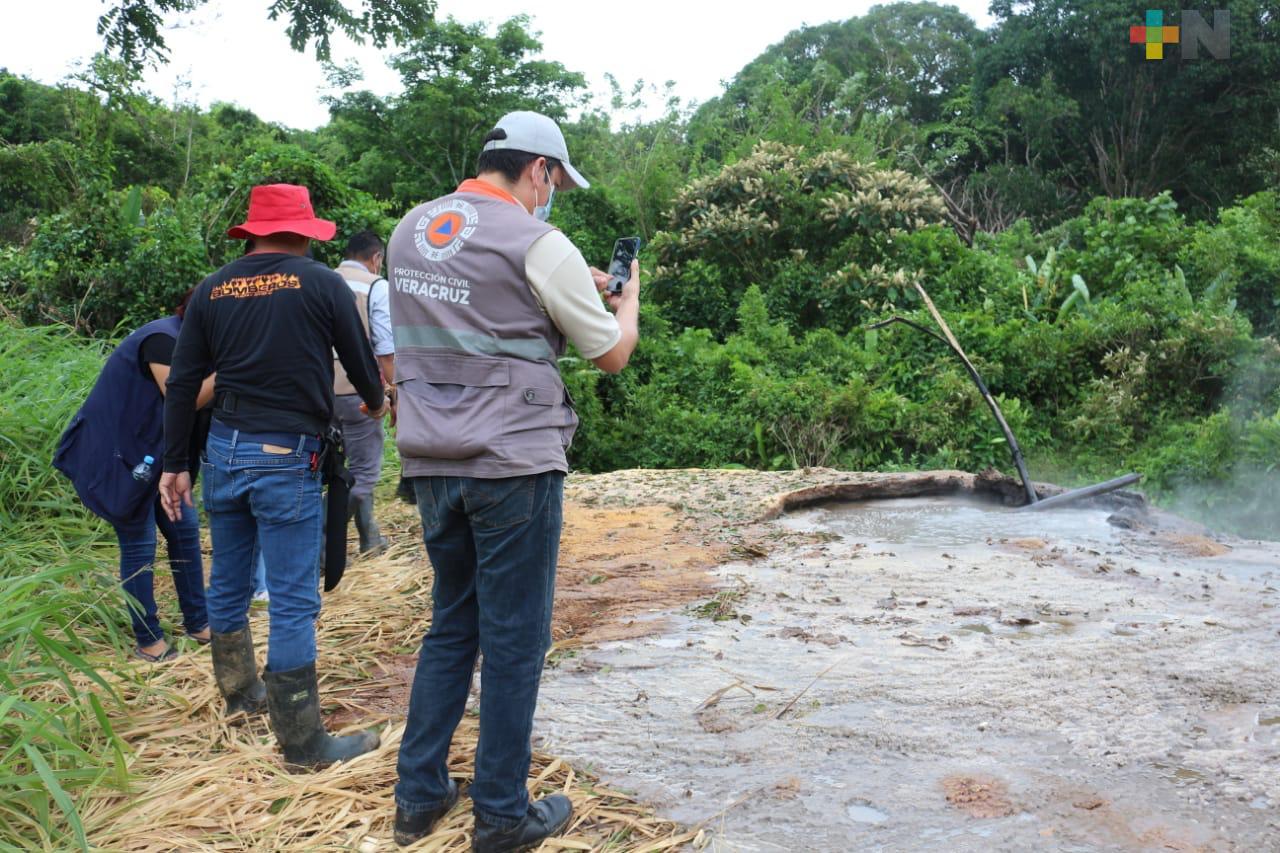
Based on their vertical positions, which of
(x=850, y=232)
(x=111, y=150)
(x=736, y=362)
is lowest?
(x=736, y=362)

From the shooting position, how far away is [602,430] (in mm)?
11898

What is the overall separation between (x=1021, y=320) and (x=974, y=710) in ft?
30.3

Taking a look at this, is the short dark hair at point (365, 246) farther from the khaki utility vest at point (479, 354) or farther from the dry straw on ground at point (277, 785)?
the khaki utility vest at point (479, 354)

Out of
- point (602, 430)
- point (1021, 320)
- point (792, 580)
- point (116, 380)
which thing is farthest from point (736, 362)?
point (116, 380)

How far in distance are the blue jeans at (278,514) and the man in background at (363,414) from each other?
1.83m

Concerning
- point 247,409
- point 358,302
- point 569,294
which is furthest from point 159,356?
point 569,294

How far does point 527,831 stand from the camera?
2379 mm

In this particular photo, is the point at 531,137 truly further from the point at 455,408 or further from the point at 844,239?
the point at 844,239

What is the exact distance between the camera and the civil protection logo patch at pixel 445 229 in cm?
231

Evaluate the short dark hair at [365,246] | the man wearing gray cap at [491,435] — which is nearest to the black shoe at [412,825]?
the man wearing gray cap at [491,435]

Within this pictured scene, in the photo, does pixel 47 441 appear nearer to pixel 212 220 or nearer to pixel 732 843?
pixel 732 843

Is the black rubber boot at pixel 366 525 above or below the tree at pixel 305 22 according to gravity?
below

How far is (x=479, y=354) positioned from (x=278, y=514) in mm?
981

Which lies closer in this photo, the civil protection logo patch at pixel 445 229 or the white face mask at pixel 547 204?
the civil protection logo patch at pixel 445 229
